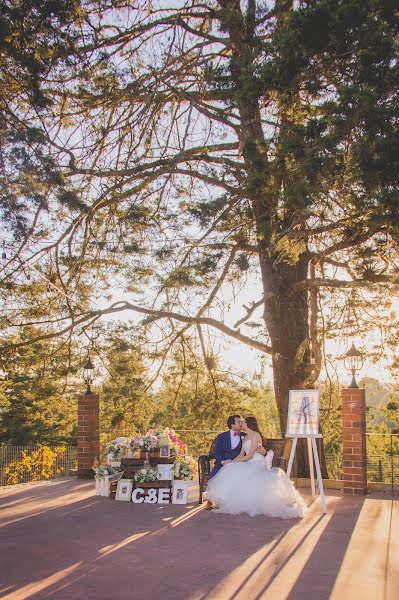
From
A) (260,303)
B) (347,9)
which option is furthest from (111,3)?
(260,303)

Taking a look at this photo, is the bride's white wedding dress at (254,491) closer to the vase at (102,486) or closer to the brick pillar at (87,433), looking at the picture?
the vase at (102,486)

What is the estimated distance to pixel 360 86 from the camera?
24.3 feet

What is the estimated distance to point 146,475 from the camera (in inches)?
357

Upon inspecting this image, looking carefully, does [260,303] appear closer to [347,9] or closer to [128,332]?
[128,332]

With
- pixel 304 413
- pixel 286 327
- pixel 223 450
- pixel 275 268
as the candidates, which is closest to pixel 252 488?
pixel 223 450

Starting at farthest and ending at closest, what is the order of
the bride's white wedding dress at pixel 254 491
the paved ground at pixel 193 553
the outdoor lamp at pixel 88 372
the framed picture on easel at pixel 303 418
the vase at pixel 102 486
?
the outdoor lamp at pixel 88 372 → the vase at pixel 102 486 → the framed picture on easel at pixel 303 418 → the bride's white wedding dress at pixel 254 491 → the paved ground at pixel 193 553

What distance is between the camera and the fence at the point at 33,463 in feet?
53.6

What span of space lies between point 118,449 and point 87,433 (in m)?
1.88

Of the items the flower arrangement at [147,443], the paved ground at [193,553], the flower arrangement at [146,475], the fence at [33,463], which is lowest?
the fence at [33,463]

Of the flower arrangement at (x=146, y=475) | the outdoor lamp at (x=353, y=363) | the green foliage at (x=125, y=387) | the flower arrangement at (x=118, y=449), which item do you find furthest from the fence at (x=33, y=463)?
the outdoor lamp at (x=353, y=363)

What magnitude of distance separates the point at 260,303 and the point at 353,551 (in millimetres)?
6960

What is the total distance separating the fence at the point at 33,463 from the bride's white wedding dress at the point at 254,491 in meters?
8.30

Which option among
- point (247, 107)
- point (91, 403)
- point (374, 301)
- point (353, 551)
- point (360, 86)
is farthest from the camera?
point (374, 301)

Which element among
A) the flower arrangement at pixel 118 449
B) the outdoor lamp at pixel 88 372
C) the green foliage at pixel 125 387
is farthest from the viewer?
the green foliage at pixel 125 387
